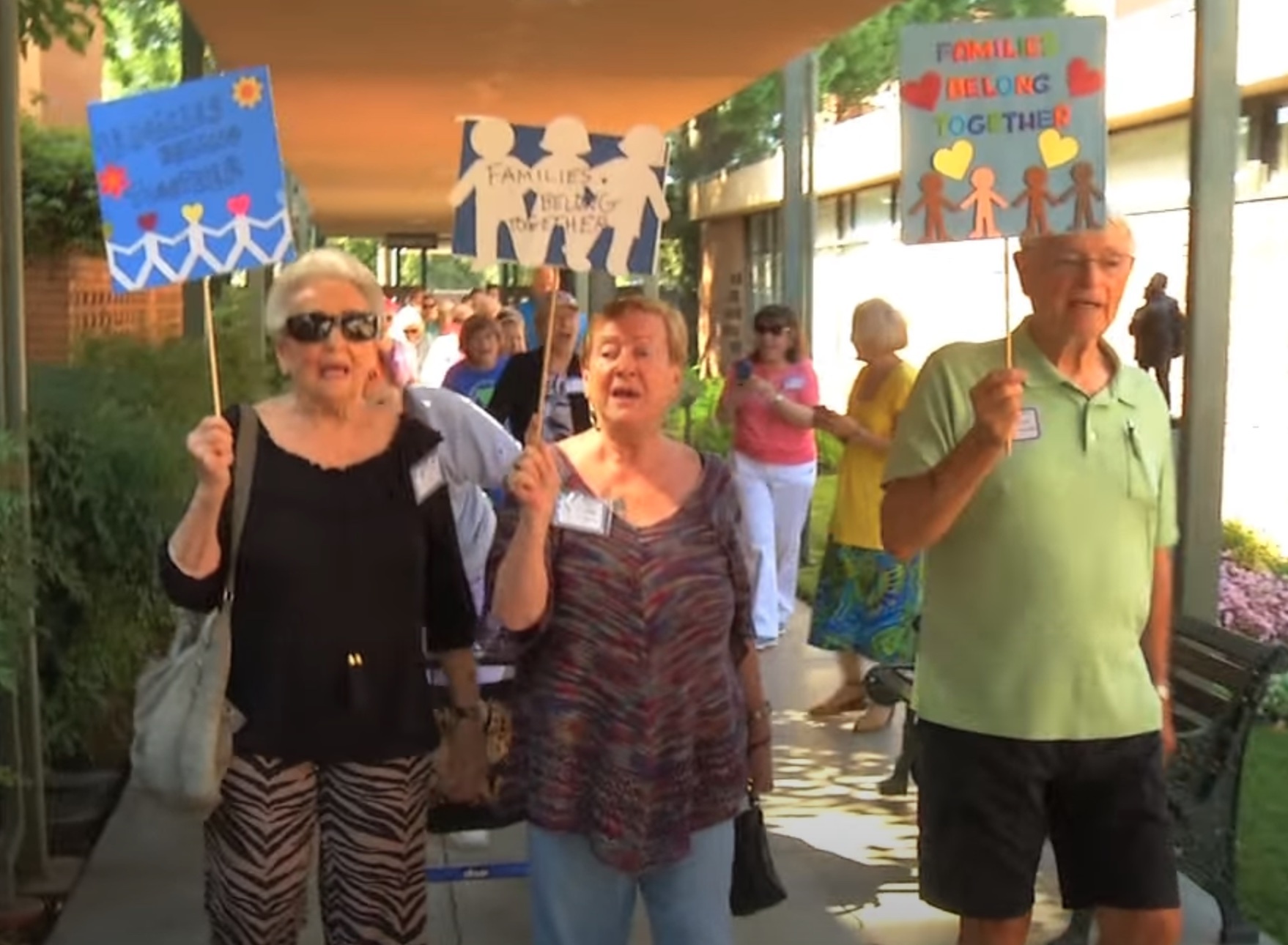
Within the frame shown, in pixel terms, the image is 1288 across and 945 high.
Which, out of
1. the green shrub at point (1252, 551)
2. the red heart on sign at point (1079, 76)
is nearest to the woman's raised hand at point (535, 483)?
the red heart on sign at point (1079, 76)

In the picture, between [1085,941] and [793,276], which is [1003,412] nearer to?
[1085,941]

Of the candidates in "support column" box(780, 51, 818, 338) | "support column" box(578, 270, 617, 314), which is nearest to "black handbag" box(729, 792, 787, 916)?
"support column" box(578, 270, 617, 314)

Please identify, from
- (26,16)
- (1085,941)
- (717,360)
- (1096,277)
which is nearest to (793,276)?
(26,16)

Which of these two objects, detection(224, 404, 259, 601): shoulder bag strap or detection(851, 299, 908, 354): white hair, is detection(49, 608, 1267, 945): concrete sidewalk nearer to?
detection(224, 404, 259, 601): shoulder bag strap

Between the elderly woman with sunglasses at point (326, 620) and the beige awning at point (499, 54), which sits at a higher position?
the beige awning at point (499, 54)

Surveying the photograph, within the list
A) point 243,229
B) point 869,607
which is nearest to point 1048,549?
point 243,229


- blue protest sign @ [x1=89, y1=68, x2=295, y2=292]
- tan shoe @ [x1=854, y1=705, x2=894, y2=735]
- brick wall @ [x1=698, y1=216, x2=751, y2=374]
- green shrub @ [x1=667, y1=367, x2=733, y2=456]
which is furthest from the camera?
brick wall @ [x1=698, y1=216, x2=751, y2=374]

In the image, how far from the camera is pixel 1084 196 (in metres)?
3.31

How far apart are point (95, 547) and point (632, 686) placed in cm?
337

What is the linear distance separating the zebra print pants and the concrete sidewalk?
112cm

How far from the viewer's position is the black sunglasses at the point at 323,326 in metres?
3.24

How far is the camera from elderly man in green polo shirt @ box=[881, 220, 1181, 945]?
327 cm

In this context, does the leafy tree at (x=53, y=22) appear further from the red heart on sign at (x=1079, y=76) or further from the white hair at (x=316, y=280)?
the red heart on sign at (x=1079, y=76)

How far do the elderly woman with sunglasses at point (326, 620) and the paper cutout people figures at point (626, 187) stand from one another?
478 mm
